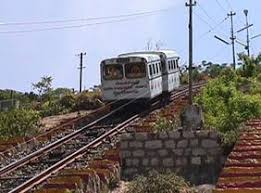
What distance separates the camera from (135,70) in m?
29.4

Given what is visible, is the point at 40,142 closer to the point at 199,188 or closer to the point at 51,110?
the point at 199,188

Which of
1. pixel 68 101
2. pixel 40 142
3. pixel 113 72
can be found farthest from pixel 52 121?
pixel 40 142

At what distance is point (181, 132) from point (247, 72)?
24.7 meters

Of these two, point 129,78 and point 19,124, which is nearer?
point 19,124

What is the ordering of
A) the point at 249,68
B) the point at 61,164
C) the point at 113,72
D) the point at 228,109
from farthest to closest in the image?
1. the point at 249,68
2. the point at 113,72
3. the point at 228,109
4. the point at 61,164

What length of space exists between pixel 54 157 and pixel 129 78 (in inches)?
428

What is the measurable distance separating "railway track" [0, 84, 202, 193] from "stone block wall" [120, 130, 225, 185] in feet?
4.91

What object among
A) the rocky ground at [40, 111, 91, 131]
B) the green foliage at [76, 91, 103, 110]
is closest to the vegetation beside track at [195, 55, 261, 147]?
the rocky ground at [40, 111, 91, 131]

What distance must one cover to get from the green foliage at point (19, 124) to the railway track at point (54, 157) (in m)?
2.09

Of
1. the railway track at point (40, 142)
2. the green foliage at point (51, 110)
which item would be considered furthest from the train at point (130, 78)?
the green foliage at point (51, 110)

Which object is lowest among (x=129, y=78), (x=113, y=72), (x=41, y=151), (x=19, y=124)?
(x=41, y=151)

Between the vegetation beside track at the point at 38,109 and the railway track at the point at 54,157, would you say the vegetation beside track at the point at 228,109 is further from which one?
the vegetation beside track at the point at 38,109

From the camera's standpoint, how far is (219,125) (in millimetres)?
17656

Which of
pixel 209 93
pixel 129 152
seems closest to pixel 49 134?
pixel 209 93
